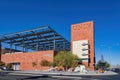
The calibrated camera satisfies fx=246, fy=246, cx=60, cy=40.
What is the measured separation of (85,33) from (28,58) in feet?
74.0

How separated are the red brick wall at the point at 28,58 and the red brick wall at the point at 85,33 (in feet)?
31.8

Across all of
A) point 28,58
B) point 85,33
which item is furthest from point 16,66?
point 85,33

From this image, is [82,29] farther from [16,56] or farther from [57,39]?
[16,56]

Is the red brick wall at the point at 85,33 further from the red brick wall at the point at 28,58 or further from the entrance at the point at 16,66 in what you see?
the entrance at the point at 16,66

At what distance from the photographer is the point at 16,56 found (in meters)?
92.0

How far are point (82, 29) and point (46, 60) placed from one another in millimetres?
15485

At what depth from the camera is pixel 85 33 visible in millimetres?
79688

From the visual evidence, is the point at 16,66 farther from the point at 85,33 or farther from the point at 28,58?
the point at 85,33

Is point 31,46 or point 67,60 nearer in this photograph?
point 67,60

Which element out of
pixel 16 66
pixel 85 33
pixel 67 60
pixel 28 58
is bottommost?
pixel 16 66

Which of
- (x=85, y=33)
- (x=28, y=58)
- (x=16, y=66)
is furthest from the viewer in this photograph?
(x=16, y=66)

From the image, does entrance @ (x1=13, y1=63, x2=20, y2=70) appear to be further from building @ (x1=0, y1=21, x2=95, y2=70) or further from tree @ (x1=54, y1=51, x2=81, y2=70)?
tree @ (x1=54, y1=51, x2=81, y2=70)

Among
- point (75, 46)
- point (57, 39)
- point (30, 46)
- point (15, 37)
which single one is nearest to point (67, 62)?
point (75, 46)

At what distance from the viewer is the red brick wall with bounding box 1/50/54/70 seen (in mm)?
81438
